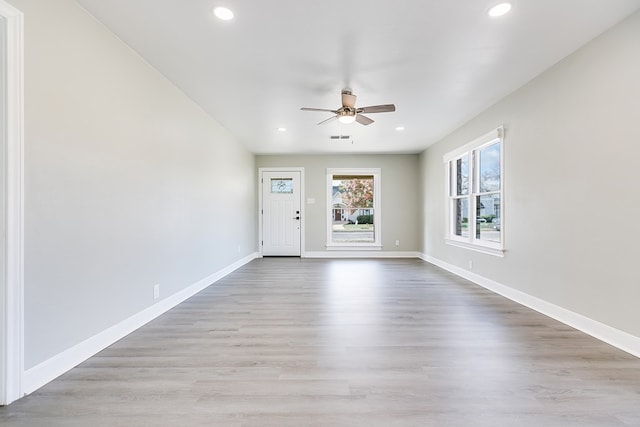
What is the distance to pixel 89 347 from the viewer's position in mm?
2209

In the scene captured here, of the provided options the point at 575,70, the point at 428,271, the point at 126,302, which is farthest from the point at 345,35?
the point at 428,271

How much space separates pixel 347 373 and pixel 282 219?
5623 mm

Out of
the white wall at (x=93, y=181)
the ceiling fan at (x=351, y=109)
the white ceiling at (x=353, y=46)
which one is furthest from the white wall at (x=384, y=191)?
the white wall at (x=93, y=181)

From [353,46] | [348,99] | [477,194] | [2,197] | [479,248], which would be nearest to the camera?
[2,197]

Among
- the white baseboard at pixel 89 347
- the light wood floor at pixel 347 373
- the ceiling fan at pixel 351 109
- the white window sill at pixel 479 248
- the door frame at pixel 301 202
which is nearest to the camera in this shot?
the light wood floor at pixel 347 373

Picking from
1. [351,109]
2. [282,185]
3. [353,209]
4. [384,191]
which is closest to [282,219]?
[282,185]

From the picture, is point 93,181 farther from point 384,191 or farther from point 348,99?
point 384,191

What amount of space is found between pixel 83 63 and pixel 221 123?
107 inches

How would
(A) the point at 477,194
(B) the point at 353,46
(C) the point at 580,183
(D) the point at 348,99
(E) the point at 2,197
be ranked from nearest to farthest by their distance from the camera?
(E) the point at 2,197 < (B) the point at 353,46 < (C) the point at 580,183 < (D) the point at 348,99 < (A) the point at 477,194

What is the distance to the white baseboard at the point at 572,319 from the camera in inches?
90.8

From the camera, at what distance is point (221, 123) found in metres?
4.86

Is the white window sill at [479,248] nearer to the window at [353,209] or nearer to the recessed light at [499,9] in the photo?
the window at [353,209]

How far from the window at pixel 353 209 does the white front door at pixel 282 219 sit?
0.87 meters

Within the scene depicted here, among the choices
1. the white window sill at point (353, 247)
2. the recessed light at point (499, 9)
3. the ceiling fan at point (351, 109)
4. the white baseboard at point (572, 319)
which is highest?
the recessed light at point (499, 9)
